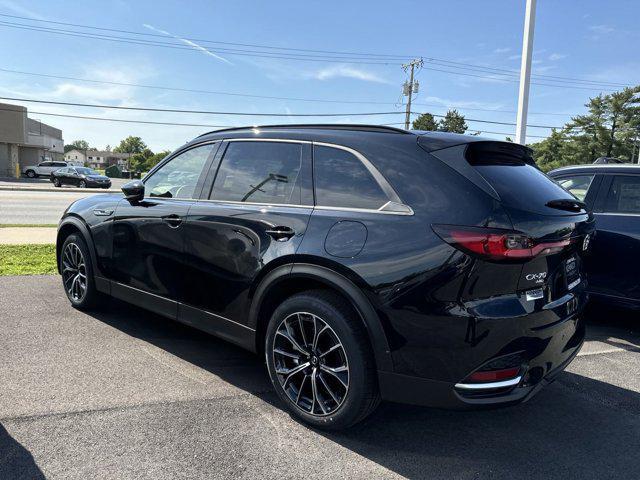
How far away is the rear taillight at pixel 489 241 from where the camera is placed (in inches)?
94.0

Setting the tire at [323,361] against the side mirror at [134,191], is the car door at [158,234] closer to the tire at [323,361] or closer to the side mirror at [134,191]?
the side mirror at [134,191]

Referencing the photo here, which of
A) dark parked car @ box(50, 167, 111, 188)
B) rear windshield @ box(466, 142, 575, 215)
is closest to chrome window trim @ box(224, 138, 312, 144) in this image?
rear windshield @ box(466, 142, 575, 215)

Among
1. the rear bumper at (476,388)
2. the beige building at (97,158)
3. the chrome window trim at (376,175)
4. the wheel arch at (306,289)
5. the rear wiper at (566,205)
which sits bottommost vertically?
the rear bumper at (476,388)

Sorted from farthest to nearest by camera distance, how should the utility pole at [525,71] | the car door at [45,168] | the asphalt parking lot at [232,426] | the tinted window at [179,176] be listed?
the car door at [45,168], the utility pole at [525,71], the tinted window at [179,176], the asphalt parking lot at [232,426]

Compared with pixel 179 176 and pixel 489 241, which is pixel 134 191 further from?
pixel 489 241

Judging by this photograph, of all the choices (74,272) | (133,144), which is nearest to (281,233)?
(74,272)

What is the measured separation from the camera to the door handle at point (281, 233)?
2982 millimetres

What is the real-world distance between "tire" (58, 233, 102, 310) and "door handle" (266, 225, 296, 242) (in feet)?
8.33

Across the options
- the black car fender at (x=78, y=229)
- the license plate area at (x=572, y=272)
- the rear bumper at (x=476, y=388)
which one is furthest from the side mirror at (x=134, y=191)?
the license plate area at (x=572, y=272)

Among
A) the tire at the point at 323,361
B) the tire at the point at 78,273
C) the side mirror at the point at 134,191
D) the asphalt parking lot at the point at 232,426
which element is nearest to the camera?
the asphalt parking lot at the point at 232,426

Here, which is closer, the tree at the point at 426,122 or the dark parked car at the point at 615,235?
the dark parked car at the point at 615,235

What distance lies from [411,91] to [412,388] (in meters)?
47.3

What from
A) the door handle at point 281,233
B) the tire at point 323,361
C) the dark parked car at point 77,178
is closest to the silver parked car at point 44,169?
the dark parked car at point 77,178

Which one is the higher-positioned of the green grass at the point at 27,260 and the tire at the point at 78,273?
the tire at the point at 78,273
